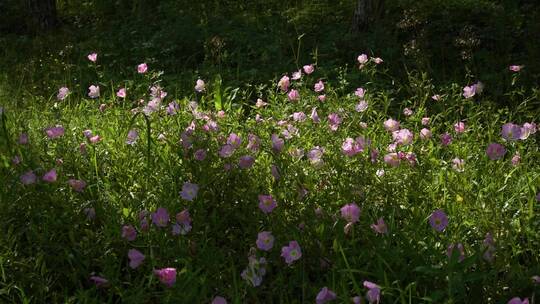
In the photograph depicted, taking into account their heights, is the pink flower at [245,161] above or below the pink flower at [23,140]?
above

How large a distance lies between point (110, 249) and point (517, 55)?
13.0 ft

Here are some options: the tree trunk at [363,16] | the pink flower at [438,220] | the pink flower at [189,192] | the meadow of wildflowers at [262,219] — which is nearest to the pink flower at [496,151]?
the meadow of wildflowers at [262,219]

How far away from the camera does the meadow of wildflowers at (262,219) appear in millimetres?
1942

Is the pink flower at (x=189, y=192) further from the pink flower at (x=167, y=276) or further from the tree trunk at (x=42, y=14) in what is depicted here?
the tree trunk at (x=42, y=14)

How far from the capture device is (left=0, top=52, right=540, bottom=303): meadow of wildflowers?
6.37 feet

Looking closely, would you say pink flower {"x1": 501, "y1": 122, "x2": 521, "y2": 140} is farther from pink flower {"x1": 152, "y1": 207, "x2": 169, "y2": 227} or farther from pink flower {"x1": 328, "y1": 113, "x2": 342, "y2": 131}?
pink flower {"x1": 152, "y1": 207, "x2": 169, "y2": 227}

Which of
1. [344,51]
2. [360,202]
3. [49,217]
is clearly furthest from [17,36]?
[360,202]

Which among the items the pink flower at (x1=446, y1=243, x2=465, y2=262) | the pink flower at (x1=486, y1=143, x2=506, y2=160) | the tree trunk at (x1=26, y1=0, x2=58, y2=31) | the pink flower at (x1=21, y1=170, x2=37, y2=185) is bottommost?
the tree trunk at (x1=26, y1=0, x2=58, y2=31)

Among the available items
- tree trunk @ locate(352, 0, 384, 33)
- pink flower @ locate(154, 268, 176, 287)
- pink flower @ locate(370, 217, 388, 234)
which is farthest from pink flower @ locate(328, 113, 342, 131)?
tree trunk @ locate(352, 0, 384, 33)

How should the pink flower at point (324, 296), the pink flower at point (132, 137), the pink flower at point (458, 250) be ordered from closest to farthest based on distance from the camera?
the pink flower at point (324, 296), the pink flower at point (458, 250), the pink flower at point (132, 137)

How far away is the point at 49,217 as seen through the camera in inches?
89.3

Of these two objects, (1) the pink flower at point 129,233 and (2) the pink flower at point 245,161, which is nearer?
(1) the pink flower at point 129,233

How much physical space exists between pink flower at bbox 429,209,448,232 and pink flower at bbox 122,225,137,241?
1.01 metres

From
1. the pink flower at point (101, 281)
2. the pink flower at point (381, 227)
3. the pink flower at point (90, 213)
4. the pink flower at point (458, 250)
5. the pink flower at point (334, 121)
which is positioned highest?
the pink flower at point (458, 250)
